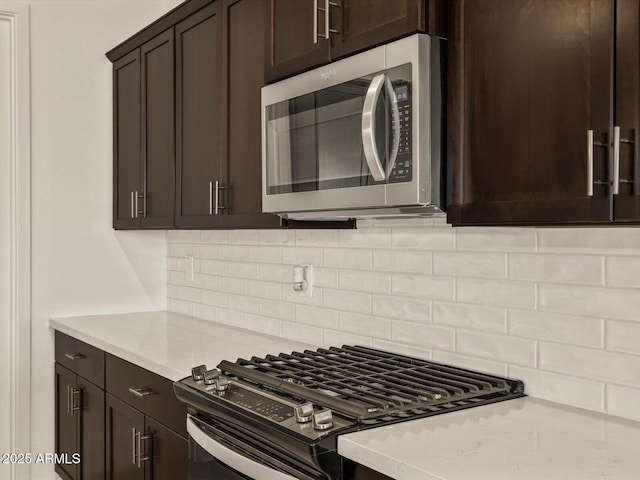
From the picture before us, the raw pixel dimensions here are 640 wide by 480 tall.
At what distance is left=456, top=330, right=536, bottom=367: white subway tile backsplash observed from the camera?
1.74m

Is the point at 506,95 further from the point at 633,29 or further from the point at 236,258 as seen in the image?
the point at 236,258

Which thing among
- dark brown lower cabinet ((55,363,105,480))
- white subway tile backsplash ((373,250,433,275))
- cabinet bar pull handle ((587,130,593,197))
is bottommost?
dark brown lower cabinet ((55,363,105,480))

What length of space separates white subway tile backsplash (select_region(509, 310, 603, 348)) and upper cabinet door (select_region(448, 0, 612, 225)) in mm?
363

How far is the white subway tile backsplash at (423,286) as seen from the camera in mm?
1978

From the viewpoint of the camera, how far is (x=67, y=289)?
348 cm

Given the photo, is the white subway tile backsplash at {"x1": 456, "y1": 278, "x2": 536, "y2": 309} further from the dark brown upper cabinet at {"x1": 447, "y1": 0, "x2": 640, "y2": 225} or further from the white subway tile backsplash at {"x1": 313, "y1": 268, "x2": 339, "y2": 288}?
the white subway tile backsplash at {"x1": 313, "y1": 268, "x2": 339, "y2": 288}

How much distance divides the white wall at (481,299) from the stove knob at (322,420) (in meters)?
0.60

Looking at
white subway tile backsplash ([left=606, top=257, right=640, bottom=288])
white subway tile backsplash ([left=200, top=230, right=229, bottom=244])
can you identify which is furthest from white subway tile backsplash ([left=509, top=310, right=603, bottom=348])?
white subway tile backsplash ([left=200, top=230, right=229, bottom=244])

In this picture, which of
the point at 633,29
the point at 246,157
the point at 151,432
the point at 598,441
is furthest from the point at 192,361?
the point at 633,29

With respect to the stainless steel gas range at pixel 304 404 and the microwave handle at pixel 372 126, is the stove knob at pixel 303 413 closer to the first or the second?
the stainless steel gas range at pixel 304 404

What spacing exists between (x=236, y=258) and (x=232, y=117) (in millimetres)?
803

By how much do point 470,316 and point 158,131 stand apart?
71.9 inches

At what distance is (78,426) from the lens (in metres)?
3.13

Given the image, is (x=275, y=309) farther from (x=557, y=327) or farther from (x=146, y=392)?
(x=557, y=327)
